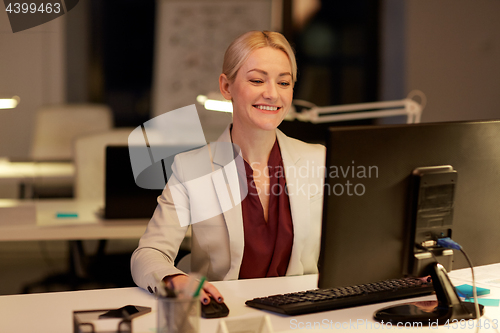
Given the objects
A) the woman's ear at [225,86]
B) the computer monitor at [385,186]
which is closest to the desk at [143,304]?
the computer monitor at [385,186]

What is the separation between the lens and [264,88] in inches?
68.0

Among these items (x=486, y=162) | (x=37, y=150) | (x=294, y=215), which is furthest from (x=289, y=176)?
(x=37, y=150)

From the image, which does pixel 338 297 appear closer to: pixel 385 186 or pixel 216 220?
pixel 385 186

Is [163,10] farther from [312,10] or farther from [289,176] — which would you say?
[289,176]

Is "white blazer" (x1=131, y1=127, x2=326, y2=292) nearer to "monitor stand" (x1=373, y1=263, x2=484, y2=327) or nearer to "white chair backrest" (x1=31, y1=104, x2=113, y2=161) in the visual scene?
"monitor stand" (x1=373, y1=263, x2=484, y2=327)

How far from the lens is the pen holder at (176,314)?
0.87m

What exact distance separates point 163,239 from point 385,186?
2.54 ft

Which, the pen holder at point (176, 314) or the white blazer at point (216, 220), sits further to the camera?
the white blazer at point (216, 220)

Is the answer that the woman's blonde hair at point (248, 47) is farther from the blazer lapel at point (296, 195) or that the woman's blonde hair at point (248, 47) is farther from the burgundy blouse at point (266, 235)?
the burgundy blouse at point (266, 235)

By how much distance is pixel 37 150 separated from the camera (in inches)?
149

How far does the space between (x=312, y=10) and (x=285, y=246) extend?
3346mm

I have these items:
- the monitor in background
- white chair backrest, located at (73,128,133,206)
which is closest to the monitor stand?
the monitor in background

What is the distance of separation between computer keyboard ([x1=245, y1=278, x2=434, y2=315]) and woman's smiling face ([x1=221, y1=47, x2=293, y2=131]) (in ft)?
2.26

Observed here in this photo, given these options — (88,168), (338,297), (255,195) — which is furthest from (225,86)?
(88,168)
